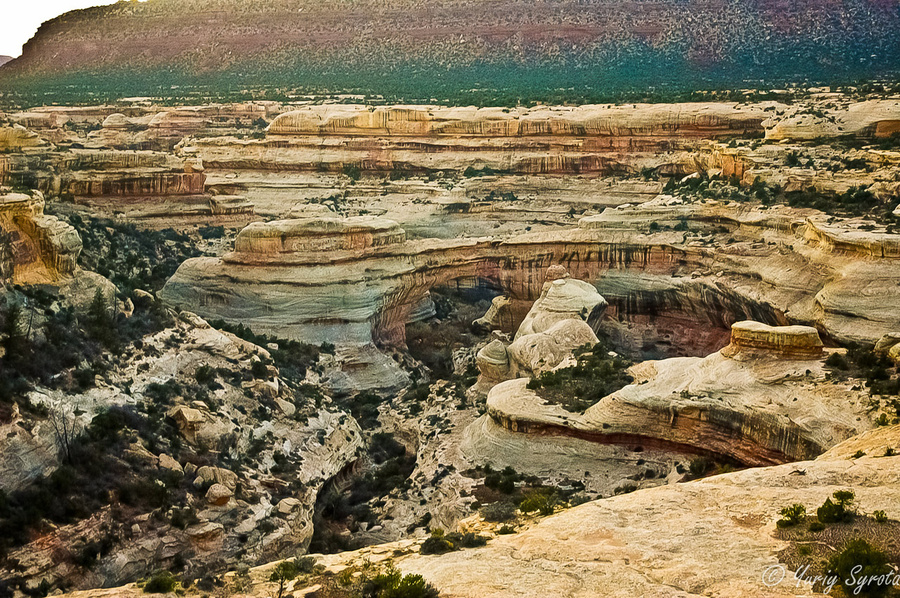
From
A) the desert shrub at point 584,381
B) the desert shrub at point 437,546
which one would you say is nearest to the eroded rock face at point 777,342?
the desert shrub at point 584,381

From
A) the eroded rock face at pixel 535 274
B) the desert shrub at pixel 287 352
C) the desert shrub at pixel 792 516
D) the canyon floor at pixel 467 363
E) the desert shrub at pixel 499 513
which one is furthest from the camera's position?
the eroded rock face at pixel 535 274

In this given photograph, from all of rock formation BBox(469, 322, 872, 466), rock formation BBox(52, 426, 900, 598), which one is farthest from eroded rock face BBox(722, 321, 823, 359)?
rock formation BBox(52, 426, 900, 598)

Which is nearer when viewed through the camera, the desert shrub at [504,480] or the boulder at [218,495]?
the boulder at [218,495]

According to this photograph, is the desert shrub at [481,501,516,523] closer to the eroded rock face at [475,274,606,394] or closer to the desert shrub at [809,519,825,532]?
the desert shrub at [809,519,825,532]

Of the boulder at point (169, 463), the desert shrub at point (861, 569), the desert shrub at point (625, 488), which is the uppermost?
the desert shrub at point (861, 569)

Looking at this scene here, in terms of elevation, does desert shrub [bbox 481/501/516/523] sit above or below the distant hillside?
below

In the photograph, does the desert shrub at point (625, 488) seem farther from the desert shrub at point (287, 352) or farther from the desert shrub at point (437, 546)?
the desert shrub at point (287, 352)
